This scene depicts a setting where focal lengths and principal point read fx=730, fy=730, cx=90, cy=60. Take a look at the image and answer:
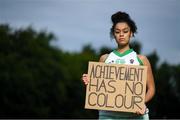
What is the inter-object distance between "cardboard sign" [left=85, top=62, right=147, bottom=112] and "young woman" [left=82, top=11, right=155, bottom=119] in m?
0.05

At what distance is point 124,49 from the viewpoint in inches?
255

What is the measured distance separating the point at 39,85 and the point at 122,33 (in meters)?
69.7

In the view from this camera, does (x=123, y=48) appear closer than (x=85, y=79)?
Yes

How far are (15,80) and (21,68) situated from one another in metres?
2.94

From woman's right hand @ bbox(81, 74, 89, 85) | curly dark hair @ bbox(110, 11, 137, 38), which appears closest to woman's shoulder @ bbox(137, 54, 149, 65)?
curly dark hair @ bbox(110, 11, 137, 38)

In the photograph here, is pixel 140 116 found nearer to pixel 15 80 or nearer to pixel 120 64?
pixel 120 64

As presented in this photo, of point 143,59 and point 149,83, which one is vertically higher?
point 143,59

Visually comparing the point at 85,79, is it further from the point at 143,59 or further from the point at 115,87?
the point at 143,59

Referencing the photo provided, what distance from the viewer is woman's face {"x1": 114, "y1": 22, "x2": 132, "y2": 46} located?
6438 mm

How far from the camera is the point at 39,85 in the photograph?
→ 75875mm

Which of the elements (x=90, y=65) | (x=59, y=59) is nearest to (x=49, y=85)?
(x=59, y=59)

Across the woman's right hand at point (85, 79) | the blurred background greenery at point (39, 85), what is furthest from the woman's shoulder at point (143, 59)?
the blurred background greenery at point (39, 85)

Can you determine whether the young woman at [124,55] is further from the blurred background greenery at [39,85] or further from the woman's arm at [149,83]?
the blurred background greenery at [39,85]

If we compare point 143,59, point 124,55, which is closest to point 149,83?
point 143,59
